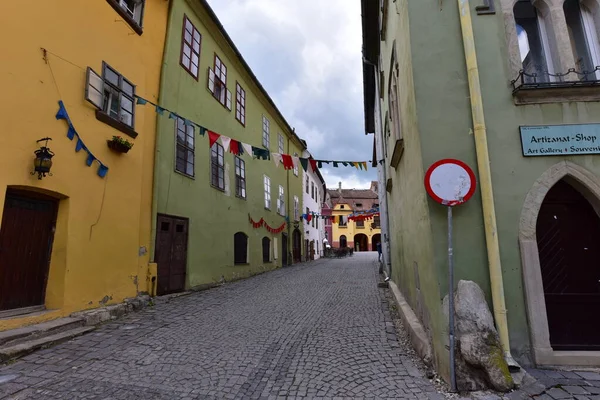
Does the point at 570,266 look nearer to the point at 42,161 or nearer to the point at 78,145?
the point at 42,161

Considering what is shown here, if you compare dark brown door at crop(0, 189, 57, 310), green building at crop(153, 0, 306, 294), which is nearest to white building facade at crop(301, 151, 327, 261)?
green building at crop(153, 0, 306, 294)

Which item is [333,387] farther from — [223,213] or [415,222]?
[223,213]

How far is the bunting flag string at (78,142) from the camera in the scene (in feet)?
19.0

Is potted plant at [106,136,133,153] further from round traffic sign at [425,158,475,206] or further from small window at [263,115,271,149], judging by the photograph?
small window at [263,115,271,149]

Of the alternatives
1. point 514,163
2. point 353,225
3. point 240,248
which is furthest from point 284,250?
point 353,225

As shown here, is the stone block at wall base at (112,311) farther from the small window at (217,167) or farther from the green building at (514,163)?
the green building at (514,163)

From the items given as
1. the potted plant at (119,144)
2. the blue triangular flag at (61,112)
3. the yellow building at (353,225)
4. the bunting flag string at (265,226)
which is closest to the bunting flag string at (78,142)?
the blue triangular flag at (61,112)

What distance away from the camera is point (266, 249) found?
53.4ft

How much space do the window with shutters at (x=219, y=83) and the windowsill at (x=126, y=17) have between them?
132 inches

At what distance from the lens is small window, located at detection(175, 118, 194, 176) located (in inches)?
369

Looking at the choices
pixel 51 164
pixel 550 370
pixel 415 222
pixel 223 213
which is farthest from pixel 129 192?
pixel 550 370

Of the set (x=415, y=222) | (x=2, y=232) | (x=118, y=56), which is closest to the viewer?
(x=415, y=222)

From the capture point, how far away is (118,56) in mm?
7387

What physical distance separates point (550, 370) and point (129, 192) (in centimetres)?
757
